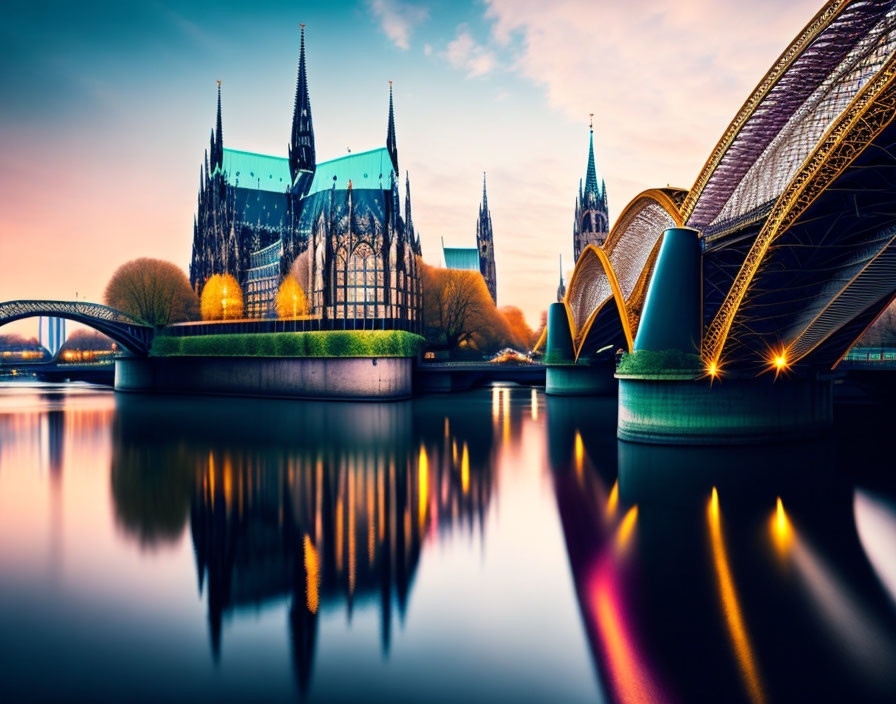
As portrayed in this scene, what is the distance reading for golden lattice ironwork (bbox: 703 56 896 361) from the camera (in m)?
15.9

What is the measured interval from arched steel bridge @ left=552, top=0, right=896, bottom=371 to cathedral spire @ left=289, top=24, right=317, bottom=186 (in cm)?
8804

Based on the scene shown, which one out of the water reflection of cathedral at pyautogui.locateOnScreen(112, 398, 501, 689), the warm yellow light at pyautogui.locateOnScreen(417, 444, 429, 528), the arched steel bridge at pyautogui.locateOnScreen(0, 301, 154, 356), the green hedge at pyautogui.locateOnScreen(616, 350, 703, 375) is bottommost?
the warm yellow light at pyautogui.locateOnScreen(417, 444, 429, 528)

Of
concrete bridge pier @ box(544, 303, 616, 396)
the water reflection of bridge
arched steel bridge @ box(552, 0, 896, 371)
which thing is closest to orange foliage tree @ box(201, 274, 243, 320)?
concrete bridge pier @ box(544, 303, 616, 396)

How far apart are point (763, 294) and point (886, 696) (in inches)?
777

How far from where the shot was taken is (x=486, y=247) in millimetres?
138125

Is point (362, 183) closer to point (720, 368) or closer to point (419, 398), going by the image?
point (419, 398)

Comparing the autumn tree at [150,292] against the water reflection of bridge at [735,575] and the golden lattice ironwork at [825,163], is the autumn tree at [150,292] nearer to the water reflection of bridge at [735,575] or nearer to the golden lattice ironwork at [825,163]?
the water reflection of bridge at [735,575]

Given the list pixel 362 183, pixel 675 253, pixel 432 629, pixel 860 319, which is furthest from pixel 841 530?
pixel 362 183

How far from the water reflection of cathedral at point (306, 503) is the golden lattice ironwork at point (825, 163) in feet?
43.5

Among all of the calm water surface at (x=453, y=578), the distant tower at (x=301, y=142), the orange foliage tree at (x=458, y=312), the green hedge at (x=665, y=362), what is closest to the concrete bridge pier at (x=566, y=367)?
the orange foliage tree at (x=458, y=312)

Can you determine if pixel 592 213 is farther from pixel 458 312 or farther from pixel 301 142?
pixel 301 142

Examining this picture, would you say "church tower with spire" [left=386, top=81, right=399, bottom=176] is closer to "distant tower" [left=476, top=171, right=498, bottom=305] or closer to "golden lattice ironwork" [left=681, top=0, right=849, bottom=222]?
"distant tower" [left=476, top=171, right=498, bottom=305]

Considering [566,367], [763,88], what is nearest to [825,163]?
[763,88]

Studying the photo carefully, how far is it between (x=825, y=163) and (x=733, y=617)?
16.0 metres
